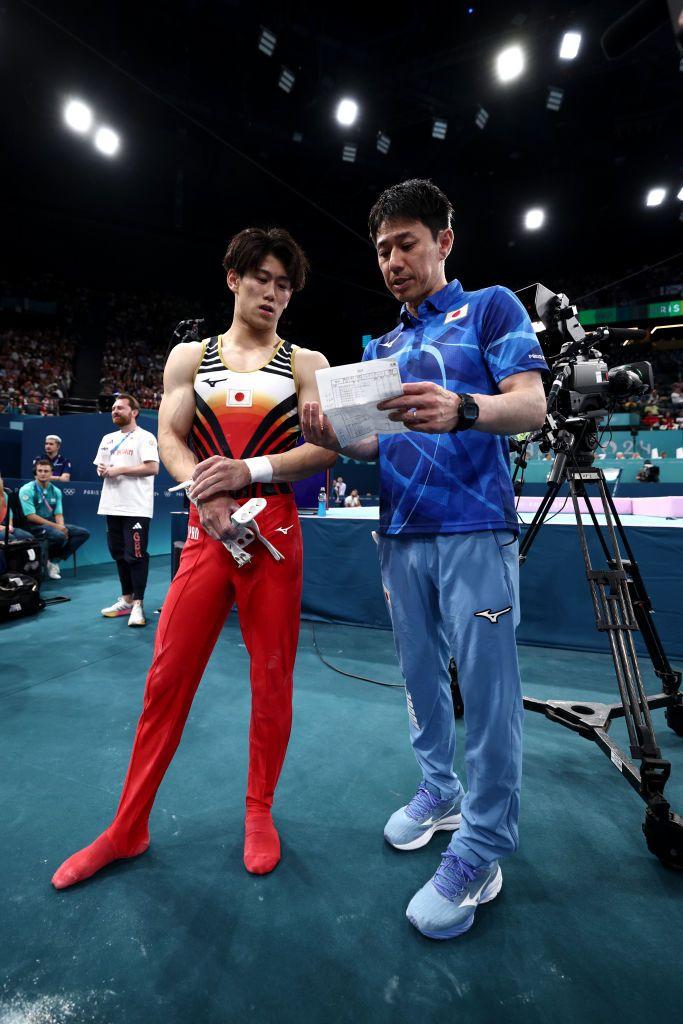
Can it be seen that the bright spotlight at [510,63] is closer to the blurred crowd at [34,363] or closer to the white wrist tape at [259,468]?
the white wrist tape at [259,468]

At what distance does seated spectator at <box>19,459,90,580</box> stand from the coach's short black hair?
19.1ft

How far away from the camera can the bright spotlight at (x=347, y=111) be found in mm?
10914

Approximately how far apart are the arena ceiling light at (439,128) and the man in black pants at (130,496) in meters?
12.0

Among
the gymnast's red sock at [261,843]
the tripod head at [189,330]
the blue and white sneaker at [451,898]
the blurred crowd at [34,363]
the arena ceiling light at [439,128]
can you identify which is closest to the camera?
the blue and white sneaker at [451,898]

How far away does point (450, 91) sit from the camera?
11242 mm

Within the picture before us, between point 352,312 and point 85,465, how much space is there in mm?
15360

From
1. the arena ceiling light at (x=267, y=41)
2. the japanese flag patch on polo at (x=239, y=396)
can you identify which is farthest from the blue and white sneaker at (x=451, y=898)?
the arena ceiling light at (x=267, y=41)

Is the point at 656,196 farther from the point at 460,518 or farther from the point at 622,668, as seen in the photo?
the point at 460,518

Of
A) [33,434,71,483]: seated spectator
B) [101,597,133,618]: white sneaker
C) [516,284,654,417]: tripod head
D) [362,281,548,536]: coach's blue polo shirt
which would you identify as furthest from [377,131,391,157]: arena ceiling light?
[362,281,548,536]: coach's blue polo shirt

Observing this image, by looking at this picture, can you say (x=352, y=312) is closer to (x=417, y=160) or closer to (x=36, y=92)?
(x=417, y=160)

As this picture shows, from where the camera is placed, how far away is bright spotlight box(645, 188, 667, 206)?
1423 centimetres

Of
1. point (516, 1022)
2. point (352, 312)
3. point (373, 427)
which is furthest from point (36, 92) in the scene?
point (516, 1022)

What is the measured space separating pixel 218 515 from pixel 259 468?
192mm

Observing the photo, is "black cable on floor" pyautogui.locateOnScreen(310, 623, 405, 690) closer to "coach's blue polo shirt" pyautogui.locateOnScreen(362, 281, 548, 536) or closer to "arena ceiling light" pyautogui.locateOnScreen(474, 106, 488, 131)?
"coach's blue polo shirt" pyautogui.locateOnScreen(362, 281, 548, 536)
